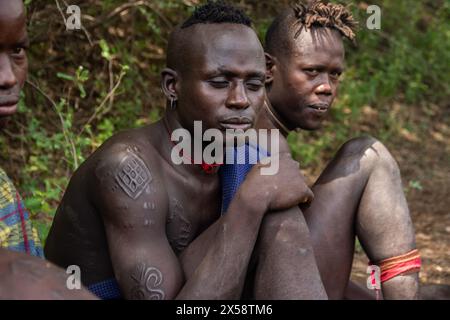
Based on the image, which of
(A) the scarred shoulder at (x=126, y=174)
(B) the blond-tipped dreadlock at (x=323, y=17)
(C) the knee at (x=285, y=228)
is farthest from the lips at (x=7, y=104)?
(B) the blond-tipped dreadlock at (x=323, y=17)

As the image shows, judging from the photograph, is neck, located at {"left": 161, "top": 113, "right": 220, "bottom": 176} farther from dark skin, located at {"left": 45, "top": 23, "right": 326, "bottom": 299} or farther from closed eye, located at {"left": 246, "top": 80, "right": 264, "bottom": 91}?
closed eye, located at {"left": 246, "top": 80, "right": 264, "bottom": 91}

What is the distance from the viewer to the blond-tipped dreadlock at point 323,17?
3.59 meters

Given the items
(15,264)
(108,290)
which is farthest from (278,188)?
(15,264)

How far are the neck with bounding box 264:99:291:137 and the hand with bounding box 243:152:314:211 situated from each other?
30.7 inches

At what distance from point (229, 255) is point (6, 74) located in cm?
89

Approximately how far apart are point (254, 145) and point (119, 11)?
232 centimetres

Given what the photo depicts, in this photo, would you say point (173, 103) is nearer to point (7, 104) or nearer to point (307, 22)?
point (7, 104)

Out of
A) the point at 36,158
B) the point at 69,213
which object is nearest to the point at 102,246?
the point at 69,213

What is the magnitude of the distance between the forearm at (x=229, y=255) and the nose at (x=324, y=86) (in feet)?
3.23

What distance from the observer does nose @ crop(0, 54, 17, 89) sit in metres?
2.40

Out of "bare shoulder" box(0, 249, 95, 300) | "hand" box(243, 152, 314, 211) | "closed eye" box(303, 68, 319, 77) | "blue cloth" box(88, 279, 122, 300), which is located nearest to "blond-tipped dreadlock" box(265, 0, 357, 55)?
"closed eye" box(303, 68, 319, 77)

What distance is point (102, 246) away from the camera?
2.98 metres

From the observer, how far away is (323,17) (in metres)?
3.59
